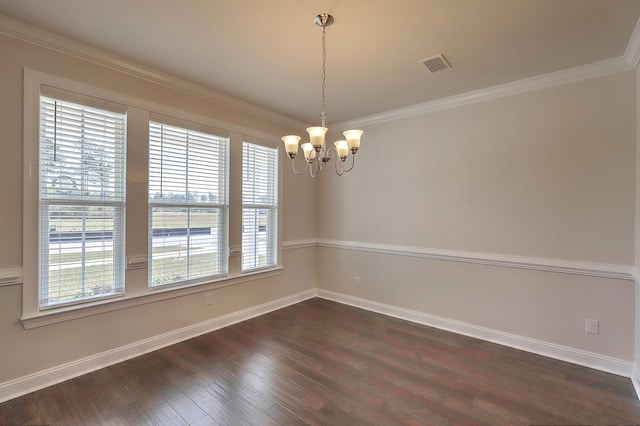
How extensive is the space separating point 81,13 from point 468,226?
13.1ft

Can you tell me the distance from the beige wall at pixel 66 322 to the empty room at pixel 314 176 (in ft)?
0.05

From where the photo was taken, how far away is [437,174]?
3.65 meters

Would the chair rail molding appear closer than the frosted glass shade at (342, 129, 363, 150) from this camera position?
No

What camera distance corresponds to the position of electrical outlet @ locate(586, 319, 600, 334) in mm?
2705

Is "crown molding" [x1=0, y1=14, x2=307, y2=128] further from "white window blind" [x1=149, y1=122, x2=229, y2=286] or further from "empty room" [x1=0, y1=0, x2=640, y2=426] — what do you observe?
"white window blind" [x1=149, y1=122, x2=229, y2=286]

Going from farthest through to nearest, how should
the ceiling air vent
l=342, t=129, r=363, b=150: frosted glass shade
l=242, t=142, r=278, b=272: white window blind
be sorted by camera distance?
l=242, t=142, r=278, b=272: white window blind → the ceiling air vent → l=342, t=129, r=363, b=150: frosted glass shade

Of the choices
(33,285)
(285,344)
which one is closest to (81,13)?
(33,285)

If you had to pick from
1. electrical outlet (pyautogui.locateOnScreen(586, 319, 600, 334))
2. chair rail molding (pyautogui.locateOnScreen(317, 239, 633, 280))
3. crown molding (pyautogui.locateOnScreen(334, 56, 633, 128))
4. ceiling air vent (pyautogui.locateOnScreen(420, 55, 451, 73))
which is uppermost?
ceiling air vent (pyautogui.locateOnScreen(420, 55, 451, 73))

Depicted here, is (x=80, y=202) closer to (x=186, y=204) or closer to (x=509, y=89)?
(x=186, y=204)

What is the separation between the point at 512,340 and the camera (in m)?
3.12

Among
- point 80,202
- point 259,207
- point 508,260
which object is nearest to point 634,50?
point 508,260

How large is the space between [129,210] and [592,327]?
4.45 metres

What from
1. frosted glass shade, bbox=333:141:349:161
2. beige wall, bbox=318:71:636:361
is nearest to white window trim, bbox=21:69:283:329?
beige wall, bbox=318:71:636:361

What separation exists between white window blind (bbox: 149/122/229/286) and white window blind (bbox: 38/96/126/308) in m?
0.30
